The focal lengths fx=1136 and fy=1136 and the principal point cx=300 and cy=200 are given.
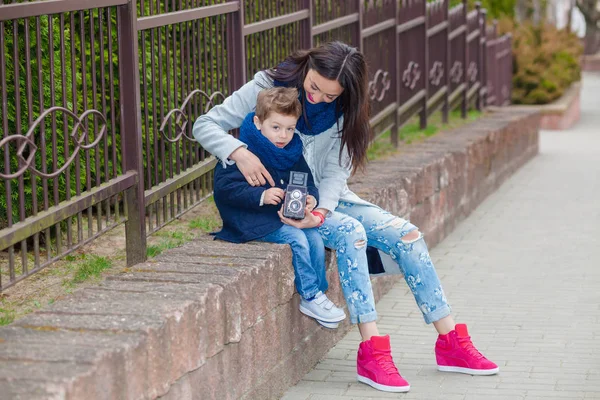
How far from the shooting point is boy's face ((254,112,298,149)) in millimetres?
4445

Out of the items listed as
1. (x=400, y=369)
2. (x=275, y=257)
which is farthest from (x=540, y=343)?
(x=275, y=257)

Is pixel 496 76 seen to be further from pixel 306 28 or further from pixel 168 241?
pixel 168 241

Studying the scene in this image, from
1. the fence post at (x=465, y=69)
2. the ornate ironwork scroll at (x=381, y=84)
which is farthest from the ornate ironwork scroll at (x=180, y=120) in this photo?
the fence post at (x=465, y=69)

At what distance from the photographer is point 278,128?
4484 millimetres

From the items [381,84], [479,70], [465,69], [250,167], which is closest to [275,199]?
[250,167]

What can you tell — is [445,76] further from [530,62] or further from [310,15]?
[530,62]

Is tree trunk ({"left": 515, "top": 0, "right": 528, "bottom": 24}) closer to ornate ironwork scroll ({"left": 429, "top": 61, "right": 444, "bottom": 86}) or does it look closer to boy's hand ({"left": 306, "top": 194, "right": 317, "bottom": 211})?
ornate ironwork scroll ({"left": 429, "top": 61, "right": 444, "bottom": 86})

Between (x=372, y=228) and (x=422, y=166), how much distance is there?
2.51m

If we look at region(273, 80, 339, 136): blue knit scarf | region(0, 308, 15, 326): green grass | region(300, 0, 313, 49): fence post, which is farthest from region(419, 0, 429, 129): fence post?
region(0, 308, 15, 326): green grass

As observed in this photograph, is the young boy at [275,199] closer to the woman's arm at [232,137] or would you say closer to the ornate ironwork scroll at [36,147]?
the woman's arm at [232,137]

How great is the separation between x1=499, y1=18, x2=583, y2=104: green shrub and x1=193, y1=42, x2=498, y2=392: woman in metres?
12.3

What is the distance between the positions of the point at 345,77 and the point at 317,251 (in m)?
0.71

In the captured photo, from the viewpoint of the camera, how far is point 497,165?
10.0 metres

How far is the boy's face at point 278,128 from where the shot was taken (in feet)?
14.6
